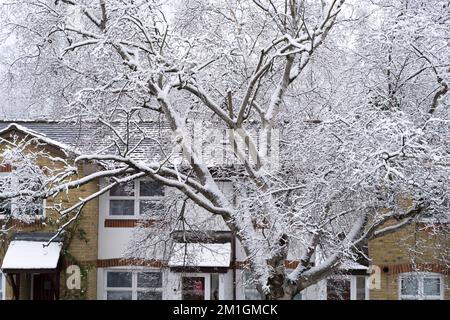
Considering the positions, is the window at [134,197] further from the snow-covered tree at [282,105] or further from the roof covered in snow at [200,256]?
the snow-covered tree at [282,105]

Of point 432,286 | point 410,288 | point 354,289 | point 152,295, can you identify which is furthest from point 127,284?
point 432,286

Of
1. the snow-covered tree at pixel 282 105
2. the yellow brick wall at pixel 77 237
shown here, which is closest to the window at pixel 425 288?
the snow-covered tree at pixel 282 105

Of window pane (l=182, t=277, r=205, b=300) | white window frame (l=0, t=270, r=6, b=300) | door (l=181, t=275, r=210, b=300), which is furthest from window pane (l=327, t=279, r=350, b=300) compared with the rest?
white window frame (l=0, t=270, r=6, b=300)

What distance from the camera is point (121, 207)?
19.0 m

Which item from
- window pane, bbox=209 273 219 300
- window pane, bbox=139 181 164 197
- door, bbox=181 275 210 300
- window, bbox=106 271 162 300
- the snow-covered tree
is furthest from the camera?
window pane, bbox=139 181 164 197

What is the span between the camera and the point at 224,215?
13.8m

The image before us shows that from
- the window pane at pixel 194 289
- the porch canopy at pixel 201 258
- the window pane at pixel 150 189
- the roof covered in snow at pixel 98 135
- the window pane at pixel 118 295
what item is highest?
the roof covered in snow at pixel 98 135

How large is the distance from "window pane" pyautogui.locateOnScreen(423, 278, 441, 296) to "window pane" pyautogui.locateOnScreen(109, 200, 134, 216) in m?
7.35

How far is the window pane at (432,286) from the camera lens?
58.2 feet

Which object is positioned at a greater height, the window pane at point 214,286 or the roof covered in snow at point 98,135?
the roof covered in snow at point 98,135

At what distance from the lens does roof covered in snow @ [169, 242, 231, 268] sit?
1618 cm

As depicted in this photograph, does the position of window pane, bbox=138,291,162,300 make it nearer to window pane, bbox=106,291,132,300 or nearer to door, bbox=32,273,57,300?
window pane, bbox=106,291,132,300

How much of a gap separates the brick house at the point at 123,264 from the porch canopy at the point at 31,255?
23mm
